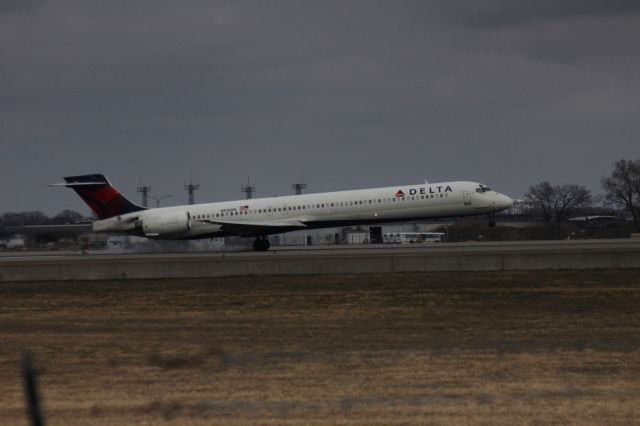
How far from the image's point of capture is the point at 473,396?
42.0ft

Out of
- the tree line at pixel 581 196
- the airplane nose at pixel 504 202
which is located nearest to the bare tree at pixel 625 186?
the tree line at pixel 581 196

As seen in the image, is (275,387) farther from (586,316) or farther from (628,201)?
(628,201)

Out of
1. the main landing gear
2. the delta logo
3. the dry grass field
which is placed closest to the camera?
the dry grass field

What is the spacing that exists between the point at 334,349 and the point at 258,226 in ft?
111

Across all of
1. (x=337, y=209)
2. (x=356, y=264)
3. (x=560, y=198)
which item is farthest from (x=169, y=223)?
(x=560, y=198)

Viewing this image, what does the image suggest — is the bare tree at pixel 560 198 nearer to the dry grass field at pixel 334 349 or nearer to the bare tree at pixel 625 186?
the bare tree at pixel 625 186

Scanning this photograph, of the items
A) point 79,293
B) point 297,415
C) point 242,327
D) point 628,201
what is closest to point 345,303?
point 242,327

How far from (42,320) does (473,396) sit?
1392 centimetres

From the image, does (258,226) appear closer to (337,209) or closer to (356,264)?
(337,209)

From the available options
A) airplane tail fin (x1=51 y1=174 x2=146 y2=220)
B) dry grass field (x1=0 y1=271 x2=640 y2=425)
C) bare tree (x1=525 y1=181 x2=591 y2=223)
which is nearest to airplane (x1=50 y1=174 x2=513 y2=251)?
airplane tail fin (x1=51 y1=174 x2=146 y2=220)

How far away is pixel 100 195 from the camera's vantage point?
53656 millimetres

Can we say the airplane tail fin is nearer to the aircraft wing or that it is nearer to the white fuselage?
the white fuselage

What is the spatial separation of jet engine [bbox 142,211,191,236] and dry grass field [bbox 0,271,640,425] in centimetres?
2160

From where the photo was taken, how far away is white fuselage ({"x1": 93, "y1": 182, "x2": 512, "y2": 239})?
49656 millimetres
